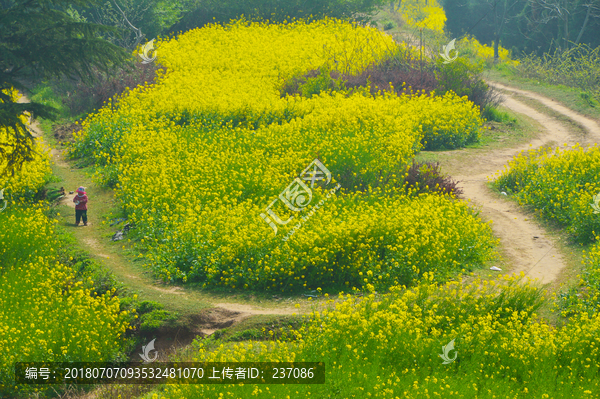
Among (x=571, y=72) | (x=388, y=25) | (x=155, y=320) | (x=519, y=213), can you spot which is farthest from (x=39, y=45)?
(x=388, y=25)

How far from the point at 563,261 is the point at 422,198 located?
3115 mm

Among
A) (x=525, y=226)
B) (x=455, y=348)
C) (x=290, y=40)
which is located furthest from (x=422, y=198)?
(x=290, y=40)

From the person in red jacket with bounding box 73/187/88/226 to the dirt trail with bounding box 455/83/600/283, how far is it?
8.85m

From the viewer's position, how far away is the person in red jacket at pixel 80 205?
42.0 feet

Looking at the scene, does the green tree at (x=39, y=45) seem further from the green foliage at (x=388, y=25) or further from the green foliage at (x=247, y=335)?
the green foliage at (x=388, y=25)

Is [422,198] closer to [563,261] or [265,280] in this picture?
[563,261]

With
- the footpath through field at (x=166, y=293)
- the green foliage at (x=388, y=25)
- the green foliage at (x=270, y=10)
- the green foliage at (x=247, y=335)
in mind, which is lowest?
the footpath through field at (x=166, y=293)

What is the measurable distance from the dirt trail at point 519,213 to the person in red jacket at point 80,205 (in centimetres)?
885

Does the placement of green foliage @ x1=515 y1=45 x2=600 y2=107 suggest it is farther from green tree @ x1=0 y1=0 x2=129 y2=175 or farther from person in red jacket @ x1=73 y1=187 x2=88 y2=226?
person in red jacket @ x1=73 y1=187 x2=88 y2=226

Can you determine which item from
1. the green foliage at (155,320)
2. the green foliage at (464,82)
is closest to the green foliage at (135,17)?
the green foliage at (464,82)

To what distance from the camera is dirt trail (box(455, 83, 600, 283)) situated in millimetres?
10460

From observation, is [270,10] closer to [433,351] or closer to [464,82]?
[464,82]

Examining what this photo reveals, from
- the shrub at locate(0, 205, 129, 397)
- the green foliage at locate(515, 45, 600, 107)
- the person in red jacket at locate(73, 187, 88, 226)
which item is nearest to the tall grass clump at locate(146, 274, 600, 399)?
the shrub at locate(0, 205, 129, 397)

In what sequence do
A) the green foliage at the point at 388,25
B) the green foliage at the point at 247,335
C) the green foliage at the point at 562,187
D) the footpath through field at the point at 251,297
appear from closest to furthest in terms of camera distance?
the green foliage at the point at 247,335 < the footpath through field at the point at 251,297 < the green foliage at the point at 562,187 < the green foliage at the point at 388,25
